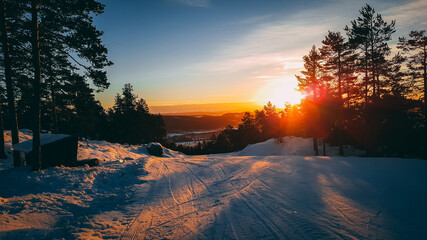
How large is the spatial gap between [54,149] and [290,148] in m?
33.0

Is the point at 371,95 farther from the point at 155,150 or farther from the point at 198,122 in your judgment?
the point at 198,122

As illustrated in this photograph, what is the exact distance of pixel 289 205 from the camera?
664cm

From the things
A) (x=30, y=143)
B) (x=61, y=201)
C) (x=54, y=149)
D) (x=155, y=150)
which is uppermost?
(x=30, y=143)

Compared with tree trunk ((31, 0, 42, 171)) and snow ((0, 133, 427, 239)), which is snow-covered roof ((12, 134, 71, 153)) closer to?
tree trunk ((31, 0, 42, 171))

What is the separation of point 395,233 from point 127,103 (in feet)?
186

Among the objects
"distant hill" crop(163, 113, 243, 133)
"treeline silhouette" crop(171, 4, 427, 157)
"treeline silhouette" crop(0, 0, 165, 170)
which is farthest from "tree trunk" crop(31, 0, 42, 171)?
"distant hill" crop(163, 113, 243, 133)

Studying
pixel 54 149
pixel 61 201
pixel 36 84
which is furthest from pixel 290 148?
pixel 36 84

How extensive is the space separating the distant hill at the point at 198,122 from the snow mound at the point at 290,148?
11237cm

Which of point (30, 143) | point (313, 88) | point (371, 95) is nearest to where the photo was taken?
point (30, 143)

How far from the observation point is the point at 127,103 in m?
53.9

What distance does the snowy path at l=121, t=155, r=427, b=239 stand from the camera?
16.6ft

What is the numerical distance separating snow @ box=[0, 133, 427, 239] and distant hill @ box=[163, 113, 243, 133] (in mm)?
141957

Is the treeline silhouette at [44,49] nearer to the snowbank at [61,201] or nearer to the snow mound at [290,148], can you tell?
the snowbank at [61,201]

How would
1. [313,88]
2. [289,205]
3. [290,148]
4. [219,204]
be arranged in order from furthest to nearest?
[290,148]
[313,88]
[219,204]
[289,205]
